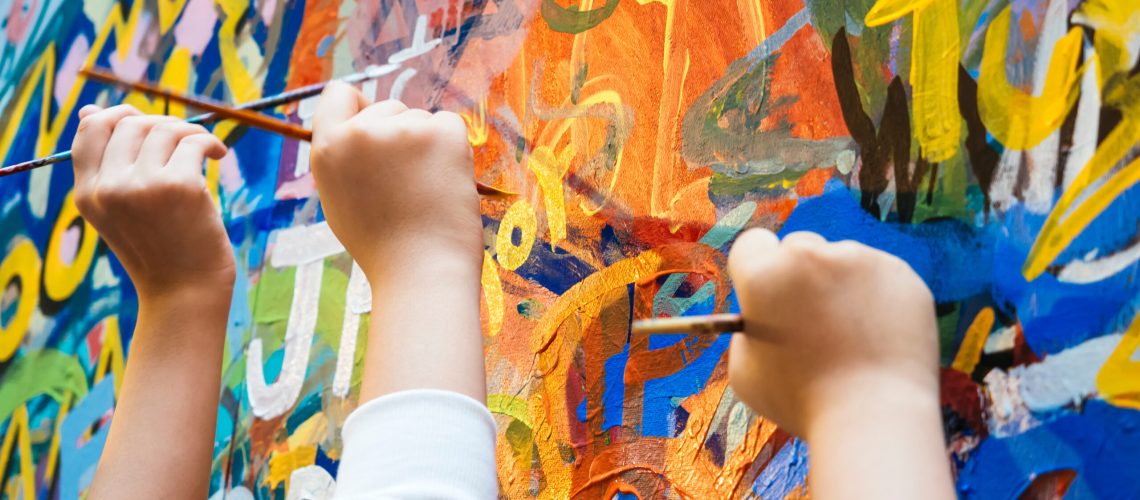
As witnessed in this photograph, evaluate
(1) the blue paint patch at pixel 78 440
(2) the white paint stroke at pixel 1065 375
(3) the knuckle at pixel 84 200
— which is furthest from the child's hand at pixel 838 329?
(1) the blue paint patch at pixel 78 440

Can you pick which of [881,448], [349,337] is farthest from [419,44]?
[881,448]

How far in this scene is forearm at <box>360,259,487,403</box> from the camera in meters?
0.52

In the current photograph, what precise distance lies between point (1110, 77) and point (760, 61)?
236mm

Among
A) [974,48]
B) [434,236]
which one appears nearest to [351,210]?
[434,236]

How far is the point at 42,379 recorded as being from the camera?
3.99ft

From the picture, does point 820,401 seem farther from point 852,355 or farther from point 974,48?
point 974,48

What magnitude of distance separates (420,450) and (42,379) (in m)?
0.94

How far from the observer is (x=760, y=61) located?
0.71 m

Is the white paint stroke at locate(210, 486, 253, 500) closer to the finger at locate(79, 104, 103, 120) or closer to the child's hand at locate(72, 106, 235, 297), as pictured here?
the child's hand at locate(72, 106, 235, 297)

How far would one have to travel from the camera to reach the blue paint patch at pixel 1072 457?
52cm

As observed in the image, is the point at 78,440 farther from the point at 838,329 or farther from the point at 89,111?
the point at 838,329

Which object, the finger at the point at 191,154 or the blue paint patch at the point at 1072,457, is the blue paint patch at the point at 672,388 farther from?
the finger at the point at 191,154

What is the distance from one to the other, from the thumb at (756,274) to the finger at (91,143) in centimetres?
50

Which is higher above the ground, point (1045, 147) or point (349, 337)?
point (1045, 147)
